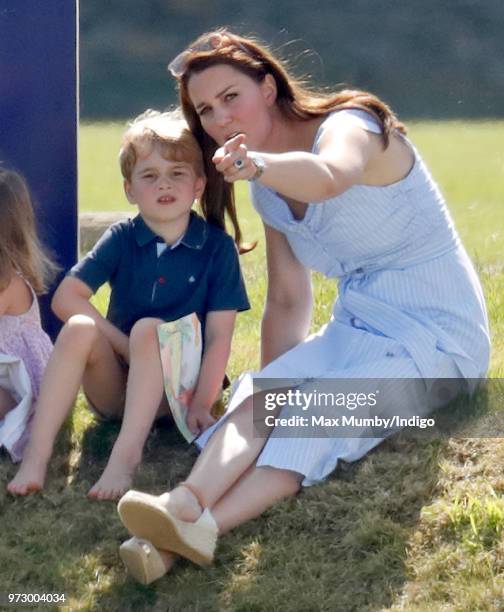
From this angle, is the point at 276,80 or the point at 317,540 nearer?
the point at 317,540

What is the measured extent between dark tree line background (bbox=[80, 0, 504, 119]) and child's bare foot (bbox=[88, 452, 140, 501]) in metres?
17.0

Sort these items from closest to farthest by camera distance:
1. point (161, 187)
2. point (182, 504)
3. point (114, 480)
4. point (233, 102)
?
point (182, 504), point (114, 480), point (233, 102), point (161, 187)

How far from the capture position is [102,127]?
10.7m

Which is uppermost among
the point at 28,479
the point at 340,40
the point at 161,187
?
the point at 161,187

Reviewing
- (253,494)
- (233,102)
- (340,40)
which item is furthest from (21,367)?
(340,40)

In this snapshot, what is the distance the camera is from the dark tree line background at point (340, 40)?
857 inches

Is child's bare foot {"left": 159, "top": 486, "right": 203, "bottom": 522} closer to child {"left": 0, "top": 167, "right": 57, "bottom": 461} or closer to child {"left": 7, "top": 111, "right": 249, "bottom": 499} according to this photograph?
child {"left": 7, "top": 111, "right": 249, "bottom": 499}

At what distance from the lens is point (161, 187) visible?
157 inches

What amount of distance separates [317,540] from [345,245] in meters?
0.97

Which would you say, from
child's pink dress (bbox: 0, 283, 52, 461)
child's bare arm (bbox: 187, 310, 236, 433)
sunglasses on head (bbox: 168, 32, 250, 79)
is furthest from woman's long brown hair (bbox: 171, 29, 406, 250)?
child's pink dress (bbox: 0, 283, 52, 461)

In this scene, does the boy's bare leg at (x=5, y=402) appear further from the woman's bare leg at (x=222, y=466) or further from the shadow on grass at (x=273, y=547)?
the woman's bare leg at (x=222, y=466)

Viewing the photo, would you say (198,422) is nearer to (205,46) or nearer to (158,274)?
(158,274)

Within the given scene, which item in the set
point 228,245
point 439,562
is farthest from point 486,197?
point 439,562

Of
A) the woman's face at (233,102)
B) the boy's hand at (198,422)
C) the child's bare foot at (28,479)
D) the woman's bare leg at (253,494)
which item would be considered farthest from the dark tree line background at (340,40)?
the woman's bare leg at (253,494)
